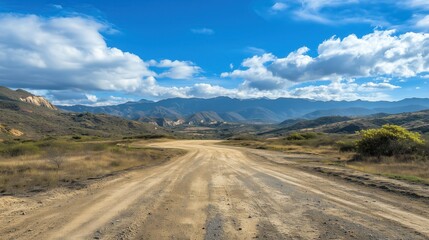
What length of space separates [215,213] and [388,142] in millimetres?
23092

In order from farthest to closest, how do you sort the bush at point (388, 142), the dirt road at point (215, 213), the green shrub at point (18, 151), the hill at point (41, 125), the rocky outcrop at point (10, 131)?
the hill at point (41, 125), the rocky outcrop at point (10, 131), the green shrub at point (18, 151), the bush at point (388, 142), the dirt road at point (215, 213)

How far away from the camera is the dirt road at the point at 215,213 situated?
739cm

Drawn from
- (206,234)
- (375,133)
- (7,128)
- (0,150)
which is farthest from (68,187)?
(7,128)

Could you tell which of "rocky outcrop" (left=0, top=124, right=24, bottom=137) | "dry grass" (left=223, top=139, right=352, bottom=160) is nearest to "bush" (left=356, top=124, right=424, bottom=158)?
"dry grass" (left=223, top=139, right=352, bottom=160)

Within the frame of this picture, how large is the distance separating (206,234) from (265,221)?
5.86 ft

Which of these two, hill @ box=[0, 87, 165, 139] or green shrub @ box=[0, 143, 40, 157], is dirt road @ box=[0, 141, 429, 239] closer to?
green shrub @ box=[0, 143, 40, 157]

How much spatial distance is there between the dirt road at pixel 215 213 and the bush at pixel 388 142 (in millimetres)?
15327

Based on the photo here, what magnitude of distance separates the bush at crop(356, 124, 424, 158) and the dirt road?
1533 cm

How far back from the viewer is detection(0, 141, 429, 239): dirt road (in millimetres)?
7391

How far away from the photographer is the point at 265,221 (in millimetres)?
8414

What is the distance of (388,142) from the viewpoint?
27688 millimetres

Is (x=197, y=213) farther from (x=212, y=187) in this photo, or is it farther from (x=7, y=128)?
(x=7, y=128)

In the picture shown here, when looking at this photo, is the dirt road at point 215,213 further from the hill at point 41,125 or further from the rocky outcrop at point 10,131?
the rocky outcrop at point 10,131

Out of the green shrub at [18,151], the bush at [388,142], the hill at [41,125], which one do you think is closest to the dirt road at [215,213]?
the bush at [388,142]
